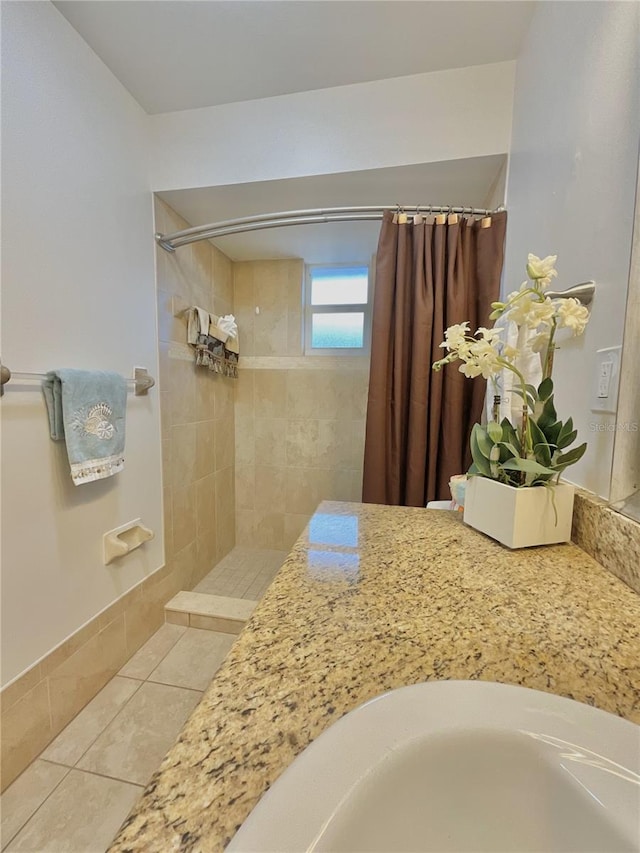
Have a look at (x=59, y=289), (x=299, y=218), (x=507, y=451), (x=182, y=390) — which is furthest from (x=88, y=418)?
(x=507, y=451)

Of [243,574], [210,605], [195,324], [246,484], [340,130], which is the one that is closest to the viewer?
[340,130]

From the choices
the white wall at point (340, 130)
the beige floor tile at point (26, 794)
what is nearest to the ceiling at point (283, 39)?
the white wall at point (340, 130)

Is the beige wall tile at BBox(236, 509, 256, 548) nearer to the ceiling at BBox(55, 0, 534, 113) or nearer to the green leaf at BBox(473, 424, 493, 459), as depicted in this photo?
the green leaf at BBox(473, 424, 493, 459)

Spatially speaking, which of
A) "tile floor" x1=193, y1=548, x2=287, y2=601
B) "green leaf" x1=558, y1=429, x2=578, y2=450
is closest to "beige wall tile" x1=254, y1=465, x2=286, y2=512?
"tile floor" x1=193, y1=548, x2=287, y2=601

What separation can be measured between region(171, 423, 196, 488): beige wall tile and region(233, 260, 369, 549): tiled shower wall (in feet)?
1.83

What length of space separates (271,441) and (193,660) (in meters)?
1.36

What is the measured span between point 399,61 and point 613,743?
1.85m

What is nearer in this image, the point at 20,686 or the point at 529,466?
the point at 529,466

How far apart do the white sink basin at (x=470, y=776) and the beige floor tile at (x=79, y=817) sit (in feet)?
3.47

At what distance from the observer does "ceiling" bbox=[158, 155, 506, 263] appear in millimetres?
1353

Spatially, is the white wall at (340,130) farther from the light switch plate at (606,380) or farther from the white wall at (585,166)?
the light switch plate at (606,380)

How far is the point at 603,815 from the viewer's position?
26 cm

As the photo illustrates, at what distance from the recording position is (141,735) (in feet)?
3.65

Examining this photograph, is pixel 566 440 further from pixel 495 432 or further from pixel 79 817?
pixel 79 817
